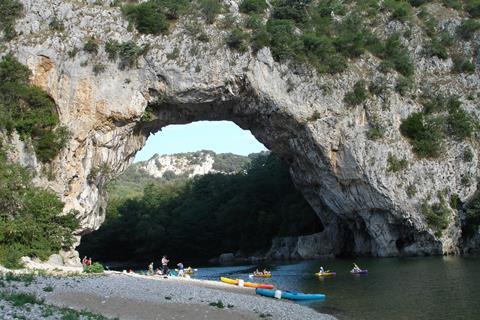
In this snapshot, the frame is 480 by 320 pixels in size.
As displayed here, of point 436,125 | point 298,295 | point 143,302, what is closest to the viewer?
point 143,302

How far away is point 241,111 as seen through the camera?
46.2m

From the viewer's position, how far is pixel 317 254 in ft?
194

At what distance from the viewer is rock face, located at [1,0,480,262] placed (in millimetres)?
41312

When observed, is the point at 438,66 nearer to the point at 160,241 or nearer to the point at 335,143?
the point at 335,143

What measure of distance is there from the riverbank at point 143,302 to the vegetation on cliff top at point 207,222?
4837 centimetres

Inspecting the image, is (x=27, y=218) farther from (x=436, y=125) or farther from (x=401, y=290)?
(x=436, y=125)

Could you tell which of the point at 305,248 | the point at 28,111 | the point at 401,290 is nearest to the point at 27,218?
the point at 28,111

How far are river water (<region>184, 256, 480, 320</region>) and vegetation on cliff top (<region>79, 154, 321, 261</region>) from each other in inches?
1447

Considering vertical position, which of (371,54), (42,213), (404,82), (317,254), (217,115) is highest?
(371,54)

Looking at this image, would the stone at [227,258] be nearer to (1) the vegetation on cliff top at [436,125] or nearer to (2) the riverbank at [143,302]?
(1) the vegetation on cliff top at [436,125]

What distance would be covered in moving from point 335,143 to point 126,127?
18.0 meters

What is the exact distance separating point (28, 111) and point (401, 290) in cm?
2911

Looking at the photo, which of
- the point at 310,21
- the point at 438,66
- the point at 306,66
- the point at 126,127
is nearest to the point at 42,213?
the point at 126,127

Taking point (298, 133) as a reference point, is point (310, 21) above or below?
above
